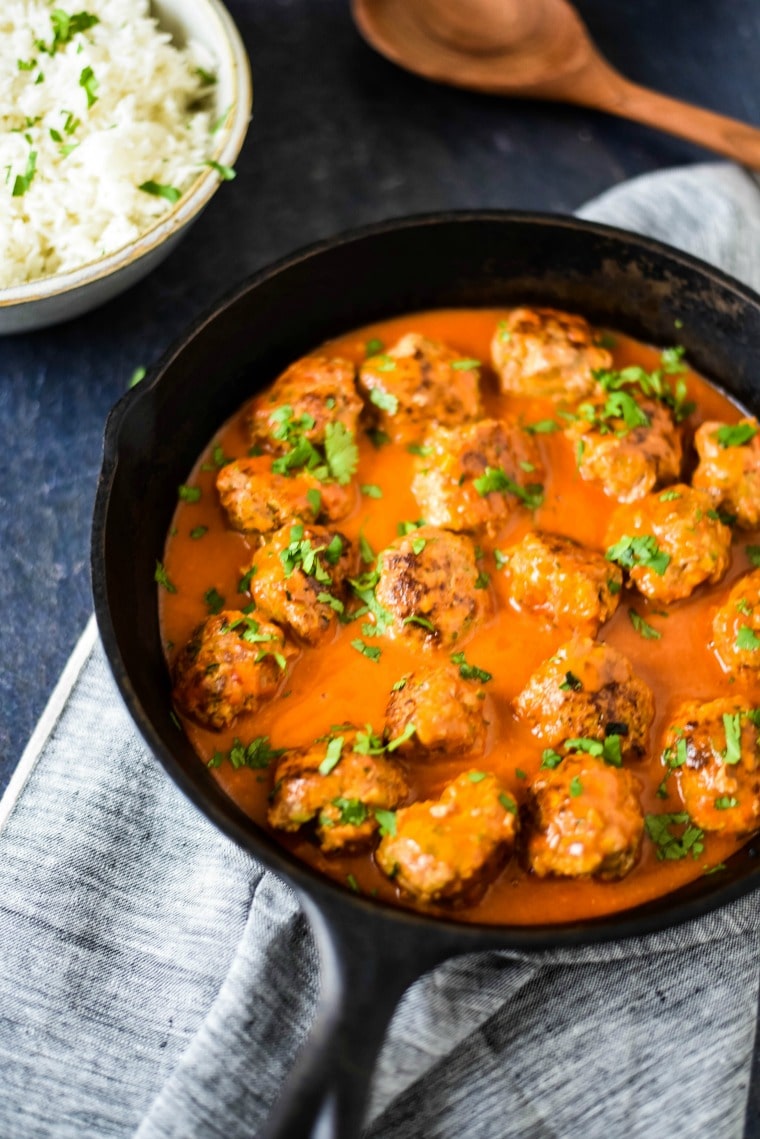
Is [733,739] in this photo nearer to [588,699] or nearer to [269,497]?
[588,699]

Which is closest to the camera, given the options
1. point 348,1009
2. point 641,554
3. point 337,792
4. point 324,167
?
point 348,1009

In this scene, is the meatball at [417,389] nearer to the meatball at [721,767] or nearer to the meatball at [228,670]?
the meatball at [228,670]

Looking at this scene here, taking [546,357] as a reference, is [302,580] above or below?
below

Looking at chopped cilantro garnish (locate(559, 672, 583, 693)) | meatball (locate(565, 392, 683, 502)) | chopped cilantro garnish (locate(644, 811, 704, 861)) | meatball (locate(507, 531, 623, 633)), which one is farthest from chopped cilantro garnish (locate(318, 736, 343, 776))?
meatball (locate(565, 392, 683, 502))

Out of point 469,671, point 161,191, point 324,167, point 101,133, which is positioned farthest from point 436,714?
point 324,167

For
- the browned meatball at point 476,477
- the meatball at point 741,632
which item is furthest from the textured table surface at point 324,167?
the meatball at point 741,632
